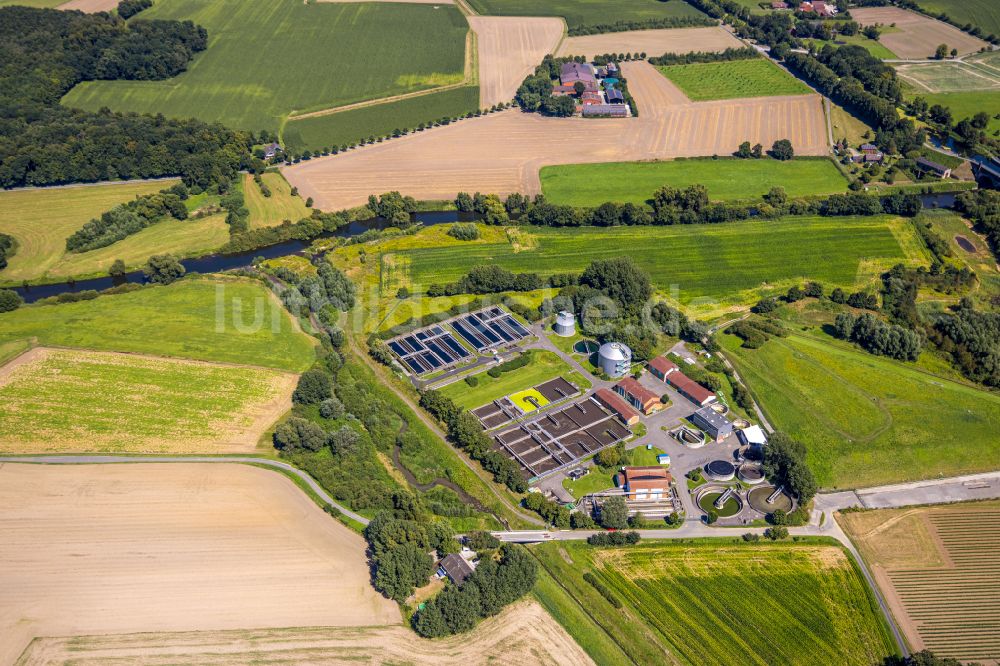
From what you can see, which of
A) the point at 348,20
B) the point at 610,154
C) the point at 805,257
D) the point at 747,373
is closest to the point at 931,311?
the point at 805,257

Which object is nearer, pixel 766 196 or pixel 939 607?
pixel 939 607

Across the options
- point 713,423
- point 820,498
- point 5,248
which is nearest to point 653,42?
point 713,423

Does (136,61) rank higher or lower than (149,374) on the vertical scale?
higher

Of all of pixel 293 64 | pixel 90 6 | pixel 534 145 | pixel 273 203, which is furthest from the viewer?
pixel 90 6

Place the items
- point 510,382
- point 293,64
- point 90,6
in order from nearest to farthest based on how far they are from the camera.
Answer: point 510,382, point 293,64, point 90,6

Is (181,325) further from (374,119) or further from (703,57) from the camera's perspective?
(703,57)

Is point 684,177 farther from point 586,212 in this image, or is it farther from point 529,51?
point 529,51

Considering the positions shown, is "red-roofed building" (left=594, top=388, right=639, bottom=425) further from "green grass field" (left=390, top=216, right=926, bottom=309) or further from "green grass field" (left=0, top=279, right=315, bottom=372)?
"green grass field" (left=0, top=279, right=315, bottom=372)

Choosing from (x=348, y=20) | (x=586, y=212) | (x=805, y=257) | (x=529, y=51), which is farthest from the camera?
(x=348, y=20)
